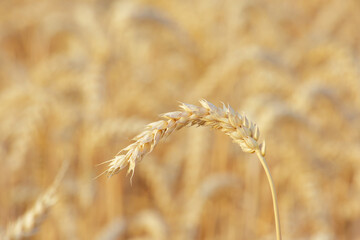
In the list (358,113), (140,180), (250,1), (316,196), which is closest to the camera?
(316,196)

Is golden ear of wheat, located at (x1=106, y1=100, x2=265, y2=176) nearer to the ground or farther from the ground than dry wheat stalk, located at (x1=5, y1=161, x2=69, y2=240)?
nearer to the ground

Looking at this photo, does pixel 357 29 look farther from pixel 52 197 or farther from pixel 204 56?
pixel 52 197

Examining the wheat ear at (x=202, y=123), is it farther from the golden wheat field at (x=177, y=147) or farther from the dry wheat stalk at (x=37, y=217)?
the golden wheat field at (x=177, y=147)

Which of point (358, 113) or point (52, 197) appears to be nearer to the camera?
point (52, 197)

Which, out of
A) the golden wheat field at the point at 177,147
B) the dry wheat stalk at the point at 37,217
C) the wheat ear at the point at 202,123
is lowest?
the wheat ear at the point at 202,123

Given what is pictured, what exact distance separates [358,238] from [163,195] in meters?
0.99

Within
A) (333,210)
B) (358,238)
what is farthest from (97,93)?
(358,238)

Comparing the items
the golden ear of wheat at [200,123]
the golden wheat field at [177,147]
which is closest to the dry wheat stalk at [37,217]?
the golden ear of wheat at [200,123]

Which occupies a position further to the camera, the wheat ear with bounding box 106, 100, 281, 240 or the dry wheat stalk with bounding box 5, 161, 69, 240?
the dry wheat stalk with bounding box 5, 161, 69, 240

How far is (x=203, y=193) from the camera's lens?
1844 mm

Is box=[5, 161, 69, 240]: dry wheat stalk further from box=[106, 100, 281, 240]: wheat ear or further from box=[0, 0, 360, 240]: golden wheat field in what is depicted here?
box=[0, 0, 360, 240]: golden wheat field

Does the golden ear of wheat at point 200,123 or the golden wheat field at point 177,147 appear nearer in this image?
the golden ear of wheat at point 200,123

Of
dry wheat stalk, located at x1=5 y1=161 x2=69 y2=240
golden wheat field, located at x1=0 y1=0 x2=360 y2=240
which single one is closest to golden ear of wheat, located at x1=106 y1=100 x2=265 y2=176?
dry wheat stalk, located at x1=5 y1=161 x2=69 y2=240

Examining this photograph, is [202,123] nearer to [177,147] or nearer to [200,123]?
[200,123]
